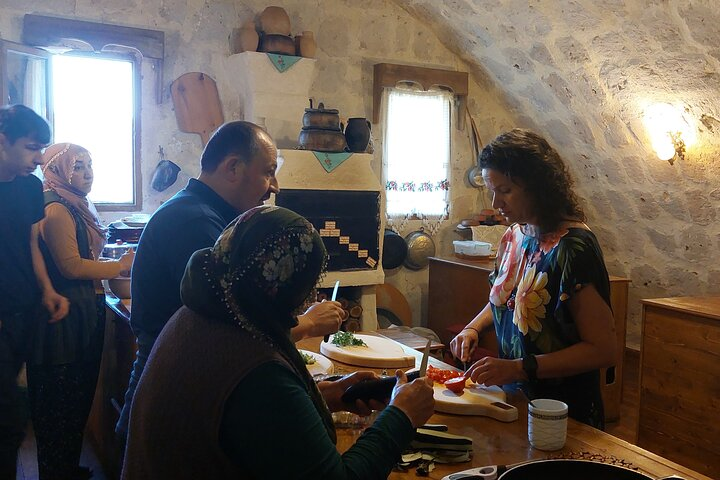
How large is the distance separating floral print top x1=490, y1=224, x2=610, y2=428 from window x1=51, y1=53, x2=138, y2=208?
3109 mm

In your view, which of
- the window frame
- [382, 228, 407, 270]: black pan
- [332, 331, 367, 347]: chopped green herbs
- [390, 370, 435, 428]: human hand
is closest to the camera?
[390, 370, 435, 428]: human hand

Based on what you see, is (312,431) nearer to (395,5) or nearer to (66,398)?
(66,398)

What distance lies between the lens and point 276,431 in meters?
0.99

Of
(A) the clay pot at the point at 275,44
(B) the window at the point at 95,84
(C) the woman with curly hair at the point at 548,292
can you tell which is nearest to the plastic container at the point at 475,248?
(A) the clay pot at the point at 275,44

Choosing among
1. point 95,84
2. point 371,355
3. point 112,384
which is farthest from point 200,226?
point 95,84

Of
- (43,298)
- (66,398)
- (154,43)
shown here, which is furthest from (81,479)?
(154,43)

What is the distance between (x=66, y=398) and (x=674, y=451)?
2.88 metres

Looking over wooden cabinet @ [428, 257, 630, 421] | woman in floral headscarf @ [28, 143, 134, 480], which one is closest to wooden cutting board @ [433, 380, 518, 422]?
woman in floral headscarf @ [28, 143, 134, 480]

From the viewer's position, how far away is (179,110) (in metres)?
4.45

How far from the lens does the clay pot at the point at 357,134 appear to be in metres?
4.49

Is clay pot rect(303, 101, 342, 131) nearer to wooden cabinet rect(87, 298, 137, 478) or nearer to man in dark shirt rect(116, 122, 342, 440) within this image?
wooden cabinet rect(87, 298, 137, 478)

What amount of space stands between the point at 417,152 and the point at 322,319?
354cm

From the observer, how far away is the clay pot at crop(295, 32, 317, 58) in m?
4.56

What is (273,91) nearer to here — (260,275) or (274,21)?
(274,21)
